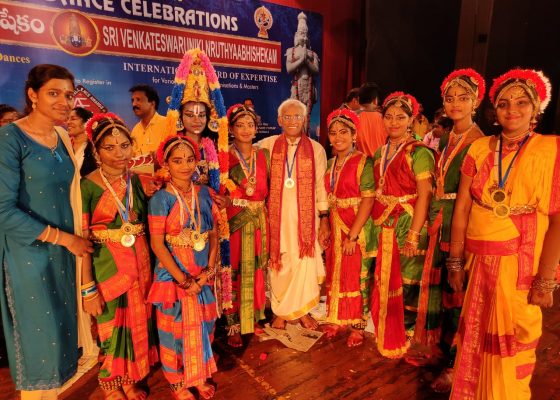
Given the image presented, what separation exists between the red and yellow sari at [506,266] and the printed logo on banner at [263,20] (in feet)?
16.2

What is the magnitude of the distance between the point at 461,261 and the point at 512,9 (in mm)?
6343

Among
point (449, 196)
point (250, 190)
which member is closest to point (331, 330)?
point (250, 190)

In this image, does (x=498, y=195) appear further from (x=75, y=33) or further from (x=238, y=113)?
(x=75, y=33)

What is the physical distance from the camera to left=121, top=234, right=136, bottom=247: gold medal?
7.64ft

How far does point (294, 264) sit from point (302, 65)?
4577 mm

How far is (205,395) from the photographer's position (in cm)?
262

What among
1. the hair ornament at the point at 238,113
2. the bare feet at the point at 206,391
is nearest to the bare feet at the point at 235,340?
the bare feet at the point at 206,391

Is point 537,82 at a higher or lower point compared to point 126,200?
higher

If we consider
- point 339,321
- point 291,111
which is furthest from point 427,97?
point 339,321

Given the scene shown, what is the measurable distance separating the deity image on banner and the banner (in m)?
0.02

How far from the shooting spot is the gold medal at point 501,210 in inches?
79.1

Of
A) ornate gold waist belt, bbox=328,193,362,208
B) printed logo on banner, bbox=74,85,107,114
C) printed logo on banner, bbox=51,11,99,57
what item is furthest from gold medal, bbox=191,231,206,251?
printed logo on banner, bbox=51,11,99,57

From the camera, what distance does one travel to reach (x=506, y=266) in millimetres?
2061

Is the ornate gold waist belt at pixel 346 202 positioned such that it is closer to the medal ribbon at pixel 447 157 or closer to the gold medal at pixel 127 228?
the medal ribbon at pixel 447 157
